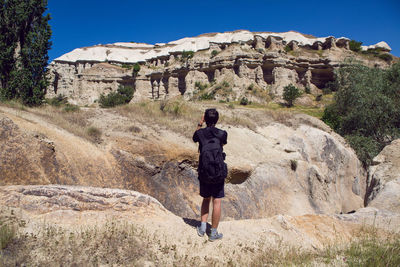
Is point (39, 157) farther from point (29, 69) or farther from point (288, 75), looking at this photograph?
point (288, 75)

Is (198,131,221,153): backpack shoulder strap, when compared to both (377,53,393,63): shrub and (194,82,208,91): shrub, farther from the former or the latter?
(377,53,393,63): shrub

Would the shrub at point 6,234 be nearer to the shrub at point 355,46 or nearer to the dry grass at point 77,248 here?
the dry grass at point 77,248

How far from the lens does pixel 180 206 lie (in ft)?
28.1

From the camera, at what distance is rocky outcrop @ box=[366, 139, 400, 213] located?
8.80m

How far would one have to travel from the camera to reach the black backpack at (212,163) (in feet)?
13.8

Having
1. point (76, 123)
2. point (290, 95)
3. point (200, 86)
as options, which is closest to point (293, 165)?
point (76, 123)

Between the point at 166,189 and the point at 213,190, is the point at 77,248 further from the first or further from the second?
the point at 166,189

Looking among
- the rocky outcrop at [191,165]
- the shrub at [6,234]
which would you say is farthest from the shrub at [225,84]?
the shrub at [6,234]

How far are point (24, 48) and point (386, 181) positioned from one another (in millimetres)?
20581

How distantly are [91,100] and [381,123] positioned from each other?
141 ft

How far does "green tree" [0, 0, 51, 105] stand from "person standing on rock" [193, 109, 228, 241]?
15.5 m

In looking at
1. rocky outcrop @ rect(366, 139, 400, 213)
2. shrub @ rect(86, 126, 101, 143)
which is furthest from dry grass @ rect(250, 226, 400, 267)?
shrub @ rect(86, 126, 101, 143)

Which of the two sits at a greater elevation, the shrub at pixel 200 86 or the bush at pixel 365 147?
the shrub at pixel 200 86

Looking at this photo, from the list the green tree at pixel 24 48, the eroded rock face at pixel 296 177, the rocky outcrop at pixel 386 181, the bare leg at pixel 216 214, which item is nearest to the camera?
the bare leg at pixel 216 214
